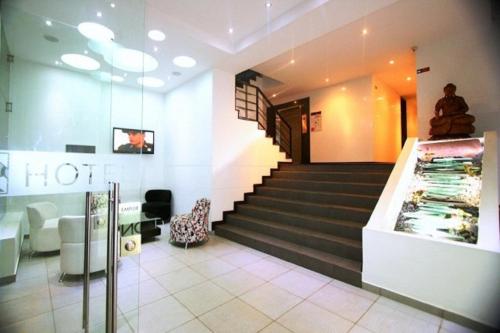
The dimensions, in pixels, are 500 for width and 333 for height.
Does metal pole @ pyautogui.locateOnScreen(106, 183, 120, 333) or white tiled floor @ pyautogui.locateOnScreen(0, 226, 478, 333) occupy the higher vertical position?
metal pole @ pyautogui.locateOnScreen(106, 183, 120, 333)

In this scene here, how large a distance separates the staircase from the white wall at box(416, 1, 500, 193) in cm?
165

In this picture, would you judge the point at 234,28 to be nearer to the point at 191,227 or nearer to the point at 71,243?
the point at 191,227

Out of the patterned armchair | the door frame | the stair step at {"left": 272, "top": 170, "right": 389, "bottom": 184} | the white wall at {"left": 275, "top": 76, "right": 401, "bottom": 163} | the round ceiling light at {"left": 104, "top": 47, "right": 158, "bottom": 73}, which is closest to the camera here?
the round ceiling light at {"left": 104, "top": 47, "right": 158, "bottom": 73}

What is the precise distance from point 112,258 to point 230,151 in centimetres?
394

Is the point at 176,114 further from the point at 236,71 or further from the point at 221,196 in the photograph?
the point at 221,196

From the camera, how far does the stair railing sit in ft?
18.7

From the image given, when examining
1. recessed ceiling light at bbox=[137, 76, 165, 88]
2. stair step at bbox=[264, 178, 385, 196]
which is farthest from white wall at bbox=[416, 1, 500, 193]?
recessed ceiling light at bbox=[137, 76, 165, 88]

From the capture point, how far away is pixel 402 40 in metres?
4.43

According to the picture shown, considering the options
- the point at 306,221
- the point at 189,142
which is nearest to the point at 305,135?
the point at 189,142

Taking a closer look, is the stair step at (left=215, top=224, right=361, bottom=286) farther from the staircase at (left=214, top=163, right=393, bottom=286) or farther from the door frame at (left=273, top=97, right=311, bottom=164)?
the door frame at (left=273, top=97, right=311, bottom=164)

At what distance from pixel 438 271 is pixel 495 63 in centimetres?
397

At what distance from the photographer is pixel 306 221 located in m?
3.93

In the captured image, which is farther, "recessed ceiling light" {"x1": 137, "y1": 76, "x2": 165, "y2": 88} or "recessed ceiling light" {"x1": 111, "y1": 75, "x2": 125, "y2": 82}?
"recessed ceiling light" {"x1": 137, "y1": 76, "x2": 165, "y2": 88}

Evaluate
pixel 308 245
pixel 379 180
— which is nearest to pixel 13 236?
pixel 308 245
